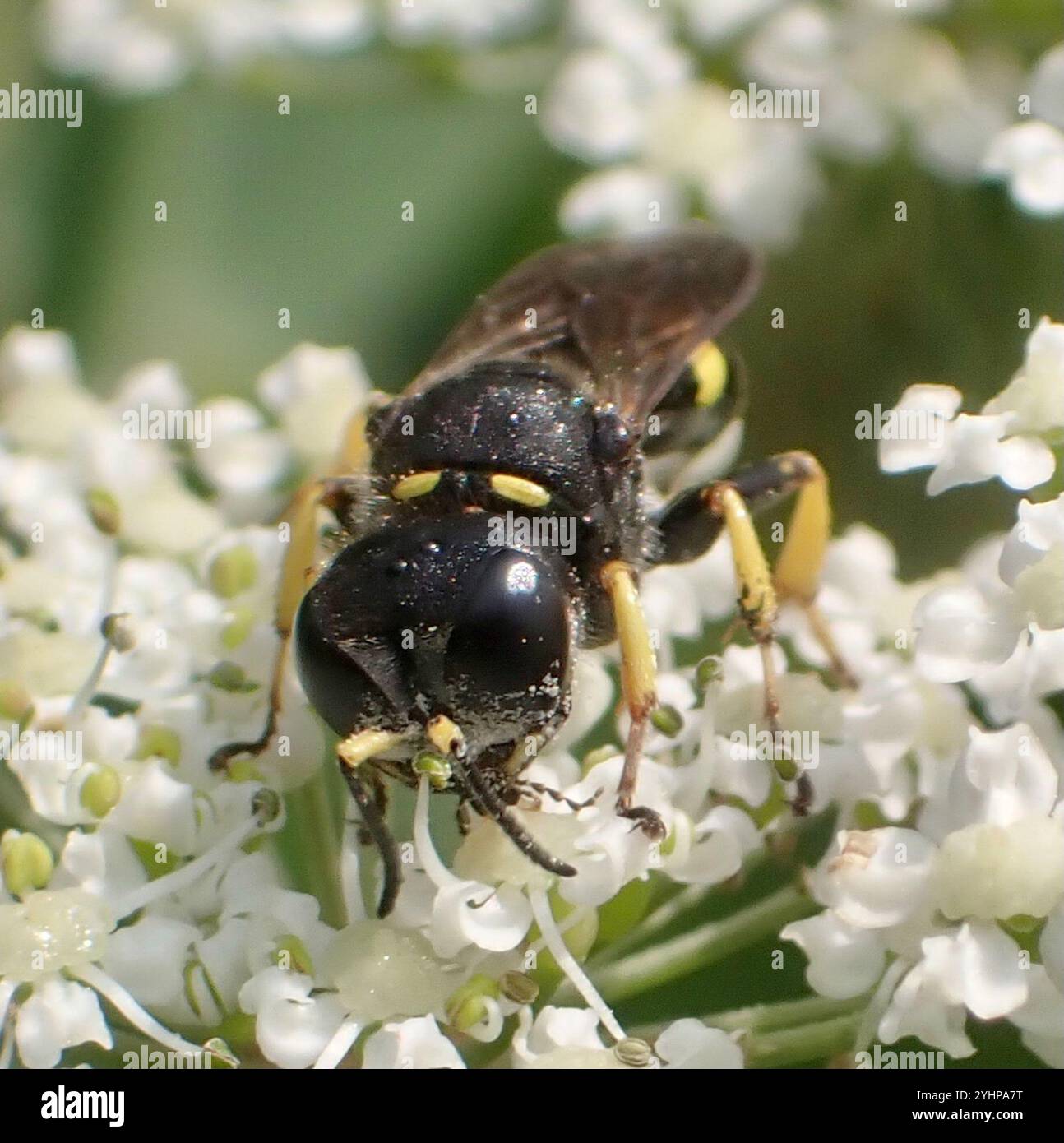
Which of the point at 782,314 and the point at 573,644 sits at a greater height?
the point at 782,314

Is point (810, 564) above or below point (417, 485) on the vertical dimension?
below

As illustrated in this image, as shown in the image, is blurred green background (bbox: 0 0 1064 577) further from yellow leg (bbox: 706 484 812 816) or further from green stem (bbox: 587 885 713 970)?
green stem (bbox: 587 885 713 970)

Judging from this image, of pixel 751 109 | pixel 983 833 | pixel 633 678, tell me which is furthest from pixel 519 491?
pixel 751 109

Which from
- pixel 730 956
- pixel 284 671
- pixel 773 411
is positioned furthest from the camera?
pixel 773 411

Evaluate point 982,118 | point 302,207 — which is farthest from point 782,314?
point 302,207

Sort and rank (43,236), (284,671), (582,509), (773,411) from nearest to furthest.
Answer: (582,509) < (284,671) < (773,411) < (43,236)

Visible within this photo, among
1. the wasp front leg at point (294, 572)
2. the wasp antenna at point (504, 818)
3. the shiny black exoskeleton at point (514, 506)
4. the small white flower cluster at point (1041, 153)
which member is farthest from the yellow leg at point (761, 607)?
the small white flower cluster at point (1041, 153)

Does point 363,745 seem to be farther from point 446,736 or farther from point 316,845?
point 316,845

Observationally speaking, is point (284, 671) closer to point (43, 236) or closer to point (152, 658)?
point (152, 658)
